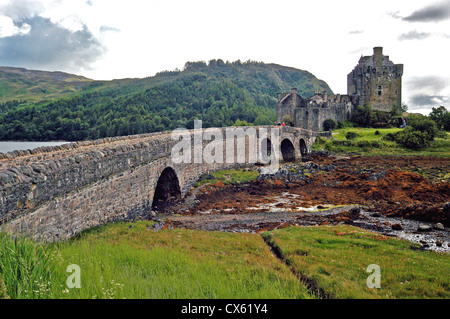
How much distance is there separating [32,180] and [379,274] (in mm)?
8897

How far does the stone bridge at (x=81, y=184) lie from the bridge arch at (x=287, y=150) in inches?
903

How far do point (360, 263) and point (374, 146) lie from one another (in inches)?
1637

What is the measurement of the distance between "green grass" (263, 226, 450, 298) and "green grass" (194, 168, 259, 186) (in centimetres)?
1487

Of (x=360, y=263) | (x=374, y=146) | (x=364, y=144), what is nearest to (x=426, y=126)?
(x=374, y=146)

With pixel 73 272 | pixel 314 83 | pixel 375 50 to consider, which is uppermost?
pixel 314 83

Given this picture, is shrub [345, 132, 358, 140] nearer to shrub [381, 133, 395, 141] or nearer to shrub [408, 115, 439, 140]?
shrub [381, 133, 395, 141]

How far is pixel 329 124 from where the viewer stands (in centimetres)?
5459

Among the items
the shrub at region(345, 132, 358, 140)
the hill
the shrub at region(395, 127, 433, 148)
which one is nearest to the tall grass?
the shrub at region(395, 127, 433, 148)

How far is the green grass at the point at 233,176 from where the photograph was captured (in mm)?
29044

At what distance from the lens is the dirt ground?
19234 mm
